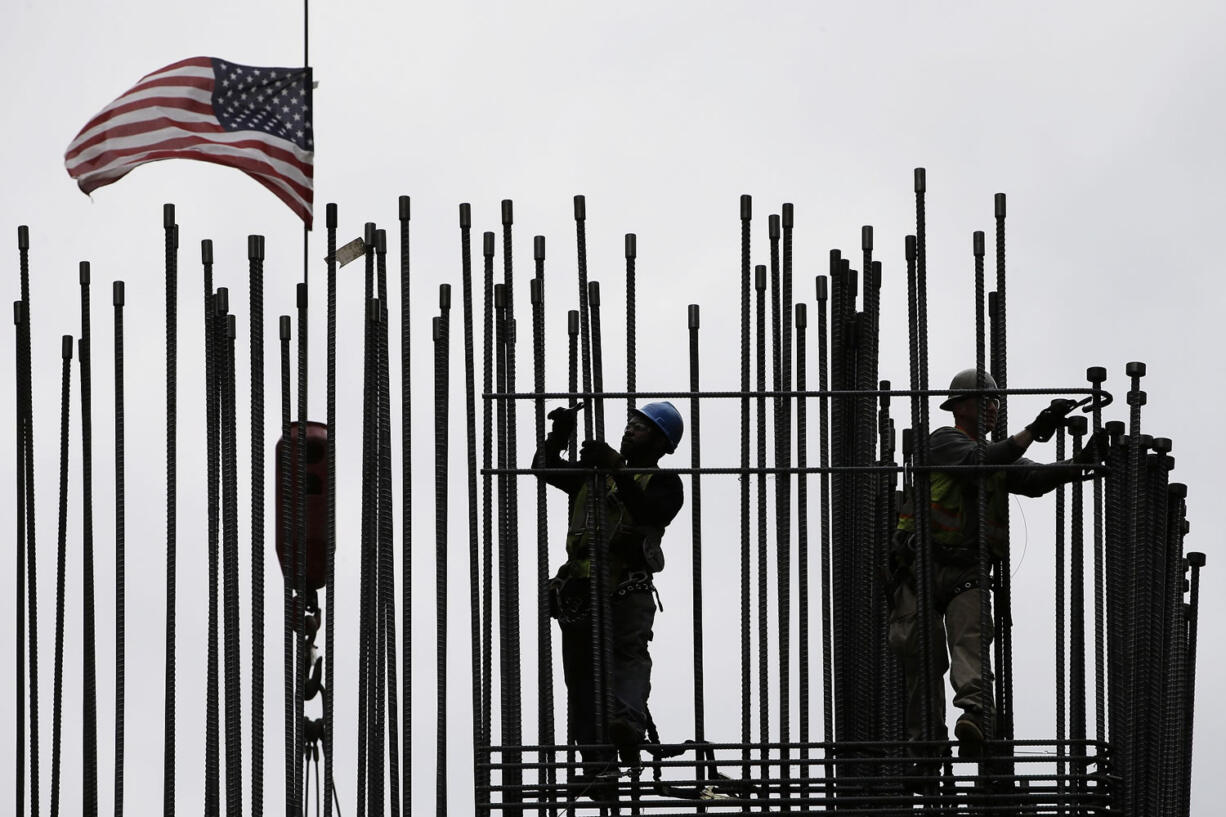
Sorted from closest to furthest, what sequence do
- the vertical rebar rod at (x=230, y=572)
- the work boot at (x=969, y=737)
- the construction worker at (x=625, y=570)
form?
the vertical rebar rod at (x=230, y=572) < the work boot at (x=969, y=737) < the construction worker at (x=625, y=570)

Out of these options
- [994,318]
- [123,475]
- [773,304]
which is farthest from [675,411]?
[123,475]

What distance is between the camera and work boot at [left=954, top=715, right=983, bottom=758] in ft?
65.3

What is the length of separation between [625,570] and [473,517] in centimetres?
137

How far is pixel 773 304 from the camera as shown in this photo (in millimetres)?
20562

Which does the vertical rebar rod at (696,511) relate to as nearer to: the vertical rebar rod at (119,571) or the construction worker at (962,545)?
the construction worker at (962,545)

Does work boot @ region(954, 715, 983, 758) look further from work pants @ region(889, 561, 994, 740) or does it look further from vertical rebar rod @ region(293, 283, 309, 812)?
vertical rebar rod @ region(293, 283, 309, 812)

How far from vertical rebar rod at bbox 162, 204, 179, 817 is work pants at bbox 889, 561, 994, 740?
4.45 metres

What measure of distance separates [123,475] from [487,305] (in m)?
2.51

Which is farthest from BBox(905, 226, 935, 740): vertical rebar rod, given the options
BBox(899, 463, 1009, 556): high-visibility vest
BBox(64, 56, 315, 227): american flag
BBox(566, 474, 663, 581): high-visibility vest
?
BBox(64, 56, 315, 227): american flag

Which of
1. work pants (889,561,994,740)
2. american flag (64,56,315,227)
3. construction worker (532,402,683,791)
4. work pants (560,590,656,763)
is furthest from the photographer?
american flag (64,56,315,227)

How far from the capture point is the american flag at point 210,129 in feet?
73.4

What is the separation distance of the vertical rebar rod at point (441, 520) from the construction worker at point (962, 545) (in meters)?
2.88

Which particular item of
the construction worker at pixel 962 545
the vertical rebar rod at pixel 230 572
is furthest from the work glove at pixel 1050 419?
the vertical rebar rod at pixel 230 572

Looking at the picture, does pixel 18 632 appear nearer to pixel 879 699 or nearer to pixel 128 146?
pixel 128 146
